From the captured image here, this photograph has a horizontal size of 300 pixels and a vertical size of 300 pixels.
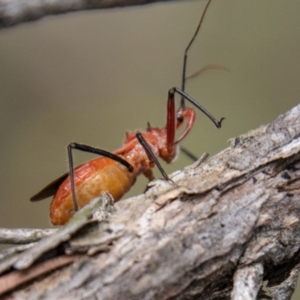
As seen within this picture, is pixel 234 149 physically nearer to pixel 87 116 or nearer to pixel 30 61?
pixel 87 116

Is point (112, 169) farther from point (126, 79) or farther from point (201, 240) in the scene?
point (126, 79)

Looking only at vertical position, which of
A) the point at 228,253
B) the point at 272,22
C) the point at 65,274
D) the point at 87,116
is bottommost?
the point at 228,253

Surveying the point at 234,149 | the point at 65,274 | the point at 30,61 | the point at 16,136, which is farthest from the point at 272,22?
the point at 65,274

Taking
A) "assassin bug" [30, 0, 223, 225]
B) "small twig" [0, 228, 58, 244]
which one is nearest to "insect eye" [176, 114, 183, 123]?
"assassin bug" [30, 0, 223, 225]

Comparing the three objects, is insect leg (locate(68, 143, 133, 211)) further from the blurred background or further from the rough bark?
the blurred background

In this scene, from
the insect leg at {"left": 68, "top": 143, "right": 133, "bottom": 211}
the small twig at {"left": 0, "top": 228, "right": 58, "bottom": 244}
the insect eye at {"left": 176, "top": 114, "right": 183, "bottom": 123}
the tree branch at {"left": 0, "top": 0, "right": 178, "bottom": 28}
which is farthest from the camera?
the insect eye at {"left": 176, "top": 114, "right": 183, "bottom": 123}

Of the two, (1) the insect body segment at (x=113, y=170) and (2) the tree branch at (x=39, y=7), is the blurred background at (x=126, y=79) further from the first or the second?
(2) the tree branch at (x=39, y=7)
